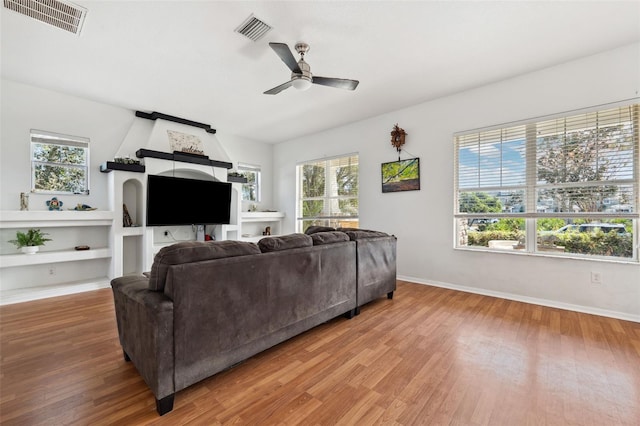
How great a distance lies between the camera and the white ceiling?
240cm

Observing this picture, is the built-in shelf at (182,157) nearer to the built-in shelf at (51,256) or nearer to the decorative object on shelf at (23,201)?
the decorative object on shelf at (23,201)

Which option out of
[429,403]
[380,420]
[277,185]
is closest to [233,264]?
[380,420]

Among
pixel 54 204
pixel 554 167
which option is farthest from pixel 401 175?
pixel 54 204

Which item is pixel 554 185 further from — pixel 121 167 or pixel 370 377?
pixel 121 167

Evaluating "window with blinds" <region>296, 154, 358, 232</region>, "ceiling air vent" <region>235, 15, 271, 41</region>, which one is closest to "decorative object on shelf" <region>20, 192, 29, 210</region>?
"ceiling air vent" <region>235, 15, 271, 41</region>

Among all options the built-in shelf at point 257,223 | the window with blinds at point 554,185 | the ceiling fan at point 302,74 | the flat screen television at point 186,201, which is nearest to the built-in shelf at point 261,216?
the built-in shelf at point 257,223

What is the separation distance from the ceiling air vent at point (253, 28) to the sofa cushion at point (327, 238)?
2006 mm

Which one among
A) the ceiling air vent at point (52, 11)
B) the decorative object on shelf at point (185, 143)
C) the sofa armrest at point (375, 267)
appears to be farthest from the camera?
the decorative object on shelf at point (185, 143)

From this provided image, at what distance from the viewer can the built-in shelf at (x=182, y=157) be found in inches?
176

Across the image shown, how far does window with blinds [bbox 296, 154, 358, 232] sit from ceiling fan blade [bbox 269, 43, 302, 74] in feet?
9.42

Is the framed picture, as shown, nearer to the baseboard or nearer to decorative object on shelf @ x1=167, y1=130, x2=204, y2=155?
the baseboard

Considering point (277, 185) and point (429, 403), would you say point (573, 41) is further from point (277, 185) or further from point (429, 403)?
point (277, 185)

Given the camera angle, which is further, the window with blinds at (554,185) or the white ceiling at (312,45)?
the window with blinds at (554,185)

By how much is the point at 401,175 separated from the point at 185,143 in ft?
13.0
